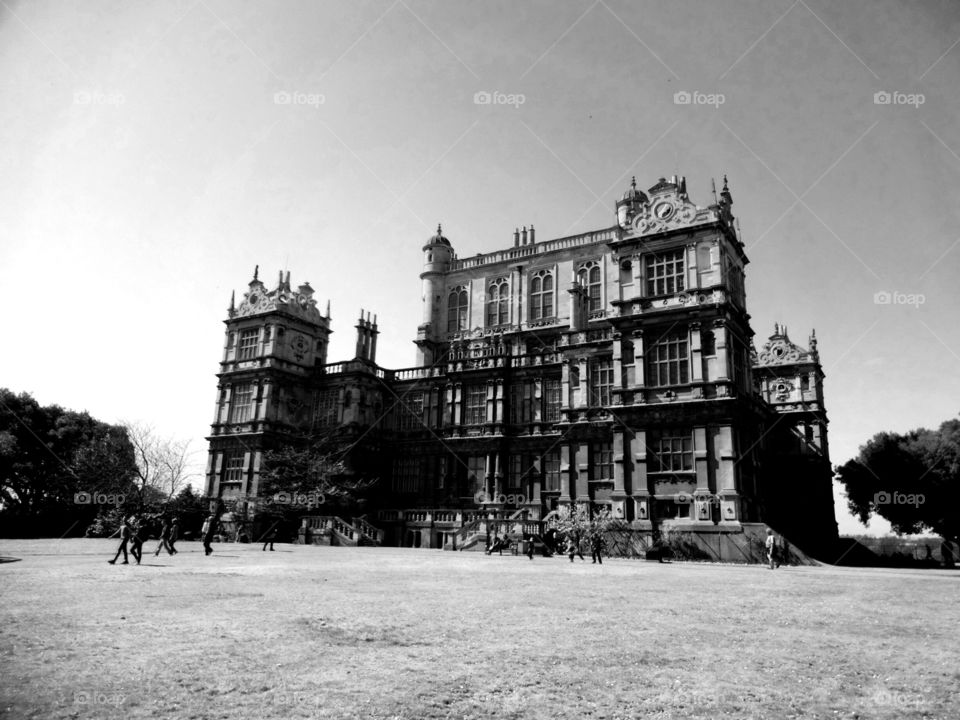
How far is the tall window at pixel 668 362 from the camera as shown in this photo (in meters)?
38.9

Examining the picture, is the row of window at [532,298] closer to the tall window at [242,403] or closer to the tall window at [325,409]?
the tall window at [325,409]

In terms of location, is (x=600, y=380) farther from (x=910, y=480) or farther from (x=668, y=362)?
(x=910, y=480)

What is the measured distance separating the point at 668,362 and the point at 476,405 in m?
16.4

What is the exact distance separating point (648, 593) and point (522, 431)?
101ft

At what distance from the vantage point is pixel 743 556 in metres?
34.3

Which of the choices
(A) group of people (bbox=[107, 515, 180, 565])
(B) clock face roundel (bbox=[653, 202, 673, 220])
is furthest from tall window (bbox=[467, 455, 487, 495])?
(A) group of people (bbox=[107, 515, 180, 565])

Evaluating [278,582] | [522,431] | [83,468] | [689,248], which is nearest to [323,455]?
[522,431]

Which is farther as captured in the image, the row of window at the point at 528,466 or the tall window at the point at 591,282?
the tall window at the point at 591,282

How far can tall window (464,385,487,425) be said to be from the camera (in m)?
50.4

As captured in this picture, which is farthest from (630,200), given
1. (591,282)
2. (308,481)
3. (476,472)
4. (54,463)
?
(54,463)

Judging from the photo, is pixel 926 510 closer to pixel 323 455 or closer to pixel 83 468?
pixel 323 455

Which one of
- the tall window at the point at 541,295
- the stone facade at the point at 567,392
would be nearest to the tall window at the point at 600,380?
the stone facade at the point at 567,392

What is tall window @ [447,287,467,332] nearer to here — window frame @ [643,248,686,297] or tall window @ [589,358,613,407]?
tall window @ [589,358,613,407]

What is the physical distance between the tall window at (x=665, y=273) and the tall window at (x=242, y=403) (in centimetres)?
3257
